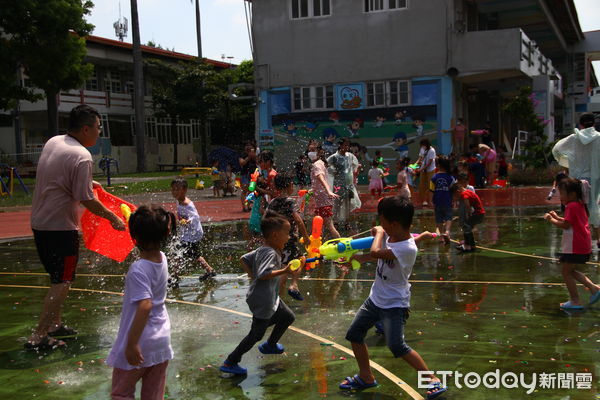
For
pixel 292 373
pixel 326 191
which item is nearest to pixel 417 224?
pixel 326 191

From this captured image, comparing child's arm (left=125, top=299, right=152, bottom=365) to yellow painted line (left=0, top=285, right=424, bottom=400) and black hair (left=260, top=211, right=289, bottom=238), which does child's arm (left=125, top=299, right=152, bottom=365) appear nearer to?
black hair (left=260, top=211, right=289, bottom=238)

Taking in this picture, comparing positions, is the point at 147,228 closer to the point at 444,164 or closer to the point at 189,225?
the point at 189,225

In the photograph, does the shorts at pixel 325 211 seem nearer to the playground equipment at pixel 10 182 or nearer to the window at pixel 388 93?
the window at pixel 388 93

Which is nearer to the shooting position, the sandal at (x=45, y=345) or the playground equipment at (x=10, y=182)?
the sandal at (x=45, y=345)

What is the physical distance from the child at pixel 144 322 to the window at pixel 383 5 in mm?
24989

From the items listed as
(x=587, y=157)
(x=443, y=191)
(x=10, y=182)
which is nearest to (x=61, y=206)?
(x=443, y=191)

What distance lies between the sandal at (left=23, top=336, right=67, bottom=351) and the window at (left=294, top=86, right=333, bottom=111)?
23542 mm

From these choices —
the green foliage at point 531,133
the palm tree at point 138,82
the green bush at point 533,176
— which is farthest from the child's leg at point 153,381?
the palm tree at point 138,82

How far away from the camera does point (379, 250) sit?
435cm

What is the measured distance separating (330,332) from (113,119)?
40208mm

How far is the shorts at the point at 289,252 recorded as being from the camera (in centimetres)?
730

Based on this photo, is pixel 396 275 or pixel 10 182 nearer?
pixel 396 275

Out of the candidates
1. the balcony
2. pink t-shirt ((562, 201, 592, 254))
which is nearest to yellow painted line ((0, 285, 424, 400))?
pink t-shirt ((562, 201, 592, 254))

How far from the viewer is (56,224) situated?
5.77 m
